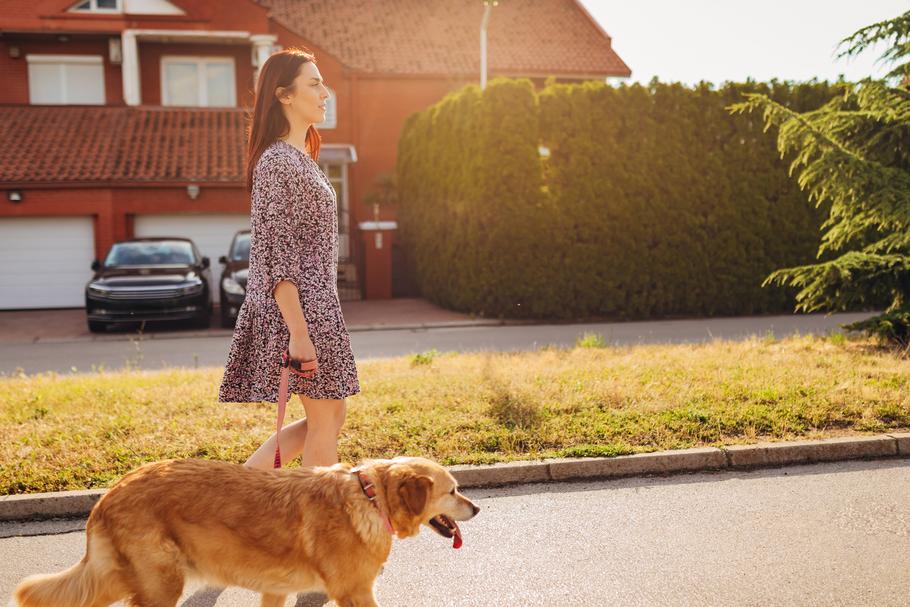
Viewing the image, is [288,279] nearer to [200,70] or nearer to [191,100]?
[191,100]

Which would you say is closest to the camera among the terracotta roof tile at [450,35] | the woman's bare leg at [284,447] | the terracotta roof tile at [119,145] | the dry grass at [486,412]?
the woman's bare leg at [284,447]

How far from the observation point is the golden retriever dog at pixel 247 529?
277cm

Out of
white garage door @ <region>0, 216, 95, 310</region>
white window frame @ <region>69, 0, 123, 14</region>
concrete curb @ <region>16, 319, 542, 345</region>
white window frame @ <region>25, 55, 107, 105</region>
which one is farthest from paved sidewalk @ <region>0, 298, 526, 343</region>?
white window frame @ <region>69, 0, 123, 14</region>

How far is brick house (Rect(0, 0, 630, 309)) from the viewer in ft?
65.0

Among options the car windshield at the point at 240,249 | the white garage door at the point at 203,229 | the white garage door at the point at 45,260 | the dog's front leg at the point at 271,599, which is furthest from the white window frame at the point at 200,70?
the dog's front leg at the point at 271,599

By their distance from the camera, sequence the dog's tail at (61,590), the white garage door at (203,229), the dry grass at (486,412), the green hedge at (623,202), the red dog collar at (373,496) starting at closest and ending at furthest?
the dog's tail at (61,590) < the red dog collar at (373,496) < the dry grass at (486,412) < the green hedge at (623,202) < the white garage door at (203,229)

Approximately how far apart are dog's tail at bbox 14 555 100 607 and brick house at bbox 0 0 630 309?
55.9ft

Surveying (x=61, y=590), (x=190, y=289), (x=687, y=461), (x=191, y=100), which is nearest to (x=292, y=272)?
(x=61, y=590)

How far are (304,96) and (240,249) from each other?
13.7 m

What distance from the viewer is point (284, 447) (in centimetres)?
379

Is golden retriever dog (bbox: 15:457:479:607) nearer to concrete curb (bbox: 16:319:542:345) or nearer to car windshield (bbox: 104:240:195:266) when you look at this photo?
concrete curb (bbox: 16:319:542:345)

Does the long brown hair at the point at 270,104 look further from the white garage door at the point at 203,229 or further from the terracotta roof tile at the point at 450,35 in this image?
the terracotta roof tile at the point at 450,35

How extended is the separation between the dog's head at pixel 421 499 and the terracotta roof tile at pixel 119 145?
57.2 ft

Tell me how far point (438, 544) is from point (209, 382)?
4.25 meters
